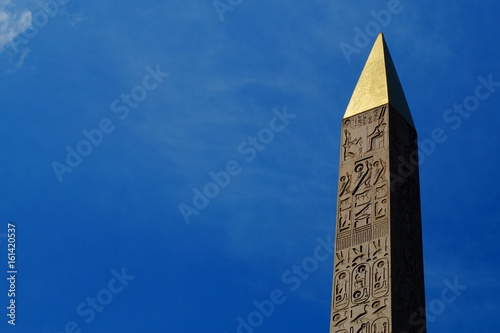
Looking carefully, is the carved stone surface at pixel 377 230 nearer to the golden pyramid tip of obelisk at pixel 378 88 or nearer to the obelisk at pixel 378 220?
the obelisk at pixel 378 220

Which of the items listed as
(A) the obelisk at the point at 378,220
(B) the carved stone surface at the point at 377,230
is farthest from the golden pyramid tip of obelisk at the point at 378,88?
(B) the carved stone surface at the point at 377,230

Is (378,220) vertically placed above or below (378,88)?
below

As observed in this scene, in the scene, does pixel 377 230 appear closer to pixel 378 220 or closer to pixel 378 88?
pixel 378 220

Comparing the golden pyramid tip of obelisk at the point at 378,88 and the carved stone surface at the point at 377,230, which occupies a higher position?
the golden pyramid tip of obelisk at the point at 378,88

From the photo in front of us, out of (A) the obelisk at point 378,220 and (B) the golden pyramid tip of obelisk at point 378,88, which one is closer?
(A) the obelisk at point 378,220

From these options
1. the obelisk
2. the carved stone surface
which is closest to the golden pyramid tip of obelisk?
the obelisk

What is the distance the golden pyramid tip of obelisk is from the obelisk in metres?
0.02

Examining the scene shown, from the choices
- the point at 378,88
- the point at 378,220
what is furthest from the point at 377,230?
the point at 378,88

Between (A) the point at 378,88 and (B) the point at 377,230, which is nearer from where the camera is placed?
(B) the point at 377,230

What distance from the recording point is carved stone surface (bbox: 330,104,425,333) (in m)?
13.8

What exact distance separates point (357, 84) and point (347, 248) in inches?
122

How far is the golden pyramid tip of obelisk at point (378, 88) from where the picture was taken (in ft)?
51.9

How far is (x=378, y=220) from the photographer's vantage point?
47.3ft

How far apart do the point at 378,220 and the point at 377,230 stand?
149mm
